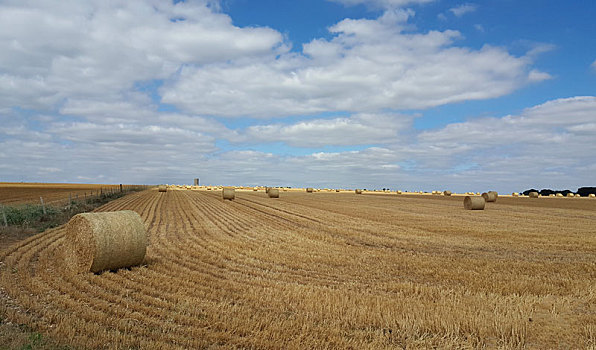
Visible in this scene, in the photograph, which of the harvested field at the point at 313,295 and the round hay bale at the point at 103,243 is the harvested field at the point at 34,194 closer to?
the harvested field at the point at 313,295

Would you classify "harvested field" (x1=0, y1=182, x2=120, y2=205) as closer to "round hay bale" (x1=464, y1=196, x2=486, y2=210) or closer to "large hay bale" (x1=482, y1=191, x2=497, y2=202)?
"round hay bale" (x1=464, y1=196, x2=486, y2=210)

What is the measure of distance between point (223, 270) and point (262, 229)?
8.26 metres

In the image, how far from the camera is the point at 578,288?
29.5 ft

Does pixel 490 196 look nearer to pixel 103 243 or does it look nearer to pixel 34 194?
pixel 103 243

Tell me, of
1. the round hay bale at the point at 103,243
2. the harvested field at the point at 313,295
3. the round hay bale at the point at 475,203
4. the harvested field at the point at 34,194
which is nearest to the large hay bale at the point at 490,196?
the round hay bale at the point at 475,203

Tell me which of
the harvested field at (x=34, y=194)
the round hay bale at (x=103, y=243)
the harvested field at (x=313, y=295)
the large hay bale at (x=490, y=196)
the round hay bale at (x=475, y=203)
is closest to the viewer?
the harvested field at (x=313, y=295)

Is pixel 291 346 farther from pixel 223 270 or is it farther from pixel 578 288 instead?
pixel 578 288

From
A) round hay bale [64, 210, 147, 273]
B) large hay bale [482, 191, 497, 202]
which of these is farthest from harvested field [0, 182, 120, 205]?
large hay bale [482, 191, 497, 202]

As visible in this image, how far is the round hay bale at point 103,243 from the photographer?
1020 cm

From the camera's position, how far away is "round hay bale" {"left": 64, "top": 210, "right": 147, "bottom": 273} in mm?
10195

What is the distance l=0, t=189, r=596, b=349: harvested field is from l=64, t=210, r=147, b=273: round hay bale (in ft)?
1.43

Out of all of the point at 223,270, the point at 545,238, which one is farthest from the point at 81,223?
the point at 545,238

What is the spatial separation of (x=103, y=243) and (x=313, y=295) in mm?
5357

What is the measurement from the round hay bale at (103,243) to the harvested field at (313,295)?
1.43 ft
